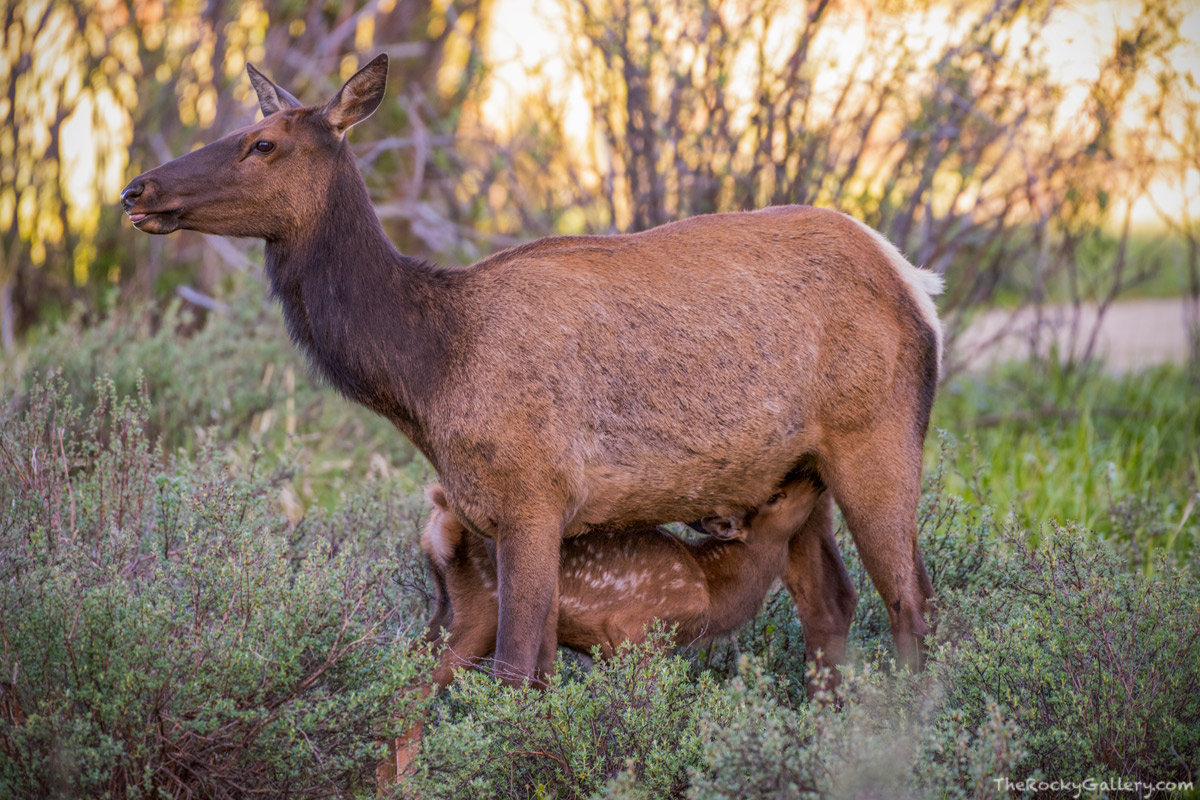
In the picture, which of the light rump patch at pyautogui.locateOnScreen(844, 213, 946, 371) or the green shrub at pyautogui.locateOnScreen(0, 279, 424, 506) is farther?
the green shrub at pyautogui.locateOnScreen(0, 279, 424, 506)

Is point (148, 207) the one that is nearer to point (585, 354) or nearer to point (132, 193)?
point (132, 193)

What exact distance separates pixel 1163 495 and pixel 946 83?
2699mm

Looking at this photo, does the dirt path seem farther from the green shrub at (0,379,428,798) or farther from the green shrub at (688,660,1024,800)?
the green shrub at (0,379,428,798)

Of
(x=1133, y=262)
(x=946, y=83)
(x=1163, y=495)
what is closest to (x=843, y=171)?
(x=946, y=83)

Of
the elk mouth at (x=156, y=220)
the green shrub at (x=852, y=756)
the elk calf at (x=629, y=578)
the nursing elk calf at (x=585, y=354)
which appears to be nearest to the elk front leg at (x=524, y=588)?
the nursing elk calf at (x=585, y=354)

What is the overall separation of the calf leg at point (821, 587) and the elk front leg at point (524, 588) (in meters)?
1.25

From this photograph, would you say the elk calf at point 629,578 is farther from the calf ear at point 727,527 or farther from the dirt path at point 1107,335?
the dirt path at point 1107,335

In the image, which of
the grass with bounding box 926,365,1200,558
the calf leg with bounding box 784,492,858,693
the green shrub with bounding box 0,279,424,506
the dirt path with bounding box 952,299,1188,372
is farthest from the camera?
the dirt path with bounding box 952,299,1188,372

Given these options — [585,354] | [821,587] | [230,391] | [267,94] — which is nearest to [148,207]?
[267,94]

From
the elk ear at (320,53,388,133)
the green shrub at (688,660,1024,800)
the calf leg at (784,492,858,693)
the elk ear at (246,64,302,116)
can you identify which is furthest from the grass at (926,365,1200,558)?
the elk ear at (246,64,302,116)

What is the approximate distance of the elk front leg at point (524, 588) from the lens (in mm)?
3811

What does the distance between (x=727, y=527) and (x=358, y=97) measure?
227 cm

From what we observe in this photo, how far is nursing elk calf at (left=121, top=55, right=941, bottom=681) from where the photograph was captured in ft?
12.7

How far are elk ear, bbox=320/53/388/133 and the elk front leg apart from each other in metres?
1.63
